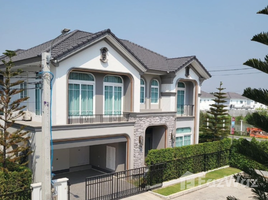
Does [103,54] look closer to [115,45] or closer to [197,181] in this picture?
[115,45]

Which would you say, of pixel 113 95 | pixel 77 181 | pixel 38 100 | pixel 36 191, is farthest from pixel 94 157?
pixel 36 191

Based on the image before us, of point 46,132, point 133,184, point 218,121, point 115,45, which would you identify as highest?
point 115,45

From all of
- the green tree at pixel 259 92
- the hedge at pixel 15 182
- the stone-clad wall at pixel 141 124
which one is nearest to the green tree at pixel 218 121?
the stone-clad wall at pixel 141 124

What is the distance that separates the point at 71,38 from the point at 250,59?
10.6 m

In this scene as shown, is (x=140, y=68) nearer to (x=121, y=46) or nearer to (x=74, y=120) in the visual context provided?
(x=121, y=46)

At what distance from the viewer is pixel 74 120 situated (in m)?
13.5

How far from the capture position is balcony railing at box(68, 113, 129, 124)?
1350 centimetres

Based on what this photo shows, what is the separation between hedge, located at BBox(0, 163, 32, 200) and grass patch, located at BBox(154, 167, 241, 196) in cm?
626

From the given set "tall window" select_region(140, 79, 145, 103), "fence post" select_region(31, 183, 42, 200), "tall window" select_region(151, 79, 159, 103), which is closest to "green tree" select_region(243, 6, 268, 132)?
"fence post" select_region(31, 183, 42, 200)

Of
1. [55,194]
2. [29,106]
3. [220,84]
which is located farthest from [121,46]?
[220,84]

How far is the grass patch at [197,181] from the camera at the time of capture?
42.6ft

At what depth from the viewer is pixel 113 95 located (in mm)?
15297

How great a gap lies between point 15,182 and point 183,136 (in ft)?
40.4

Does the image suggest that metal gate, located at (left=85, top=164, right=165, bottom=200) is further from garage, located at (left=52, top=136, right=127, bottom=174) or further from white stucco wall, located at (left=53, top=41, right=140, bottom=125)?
white stucco wall, located at (left=53, top=41, right=140, bottom=125)
